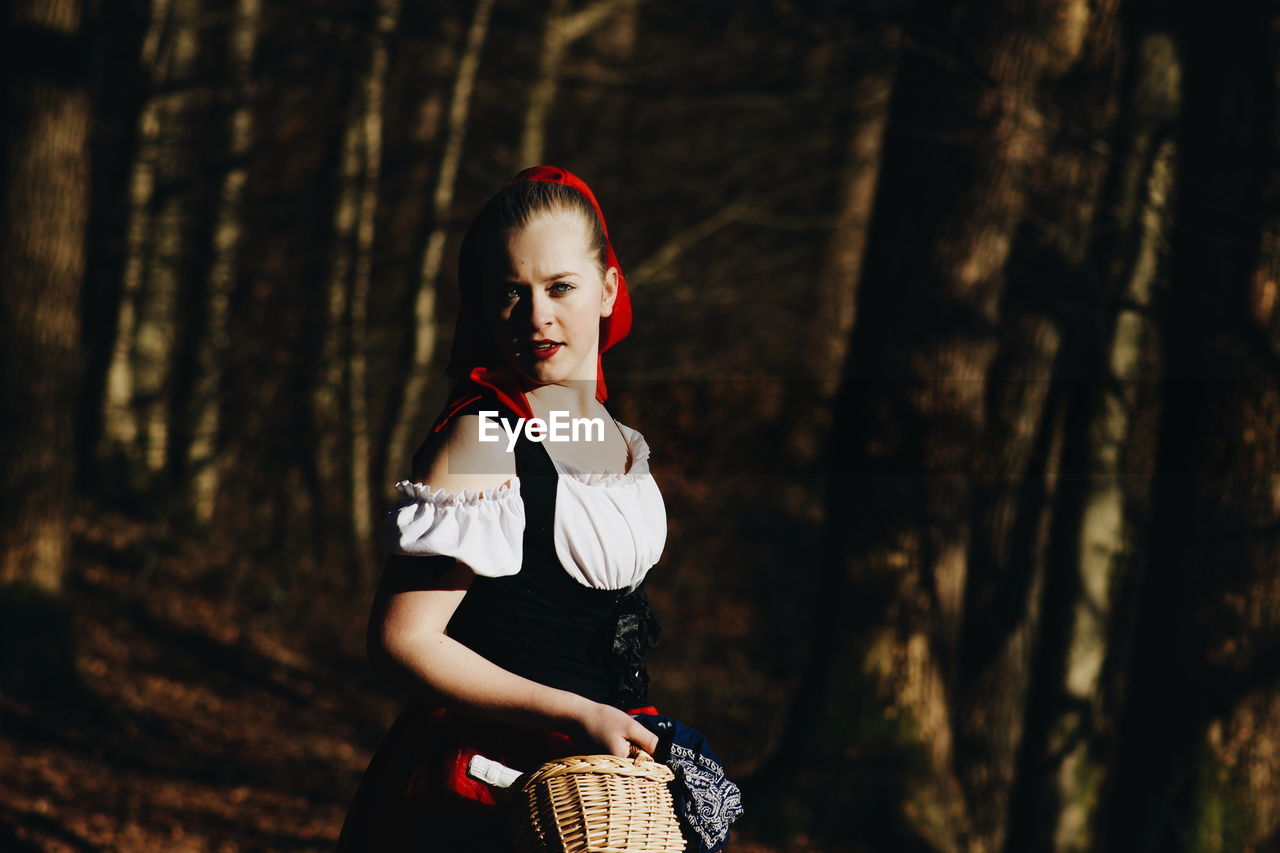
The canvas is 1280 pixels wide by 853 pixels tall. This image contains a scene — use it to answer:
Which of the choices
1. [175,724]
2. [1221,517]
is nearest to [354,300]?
[175,724]

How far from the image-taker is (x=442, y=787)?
85.0 inches

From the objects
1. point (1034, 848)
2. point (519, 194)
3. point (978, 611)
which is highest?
point (519, 194)

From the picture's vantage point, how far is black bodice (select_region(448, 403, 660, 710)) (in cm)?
215

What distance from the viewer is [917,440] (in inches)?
237

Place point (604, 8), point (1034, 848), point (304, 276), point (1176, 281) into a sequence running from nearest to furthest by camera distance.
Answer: point (1176, 281), point (1034, 848), point (604, 8), point (304, 276)

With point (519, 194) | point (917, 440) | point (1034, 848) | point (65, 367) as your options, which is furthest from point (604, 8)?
point (519, 194)

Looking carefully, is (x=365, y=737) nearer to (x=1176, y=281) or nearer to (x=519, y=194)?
(x=1176, y=281)

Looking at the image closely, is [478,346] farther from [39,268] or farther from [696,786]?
[39,268]

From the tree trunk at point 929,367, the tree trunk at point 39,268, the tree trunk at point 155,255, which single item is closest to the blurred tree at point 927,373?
the tree trunk at point 929,367

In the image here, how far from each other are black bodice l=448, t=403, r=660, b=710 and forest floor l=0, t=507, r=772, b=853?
3975 millimetres

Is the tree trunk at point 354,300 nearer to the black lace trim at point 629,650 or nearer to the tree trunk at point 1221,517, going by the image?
the tree trunk at point 1221,517

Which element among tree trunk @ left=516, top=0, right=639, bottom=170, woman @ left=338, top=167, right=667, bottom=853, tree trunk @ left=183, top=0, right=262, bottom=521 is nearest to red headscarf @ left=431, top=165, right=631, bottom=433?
woman @ left=338, top=167, right=667, bottom=853

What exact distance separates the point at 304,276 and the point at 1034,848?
29.0ft

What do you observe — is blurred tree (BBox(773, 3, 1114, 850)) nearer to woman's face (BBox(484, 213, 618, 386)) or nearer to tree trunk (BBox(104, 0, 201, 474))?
woman's face (BBox(484, 213, 618, 386))
